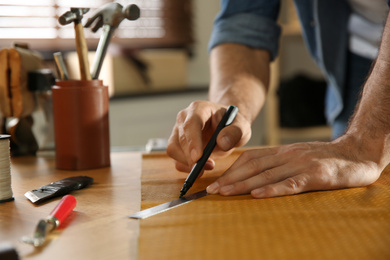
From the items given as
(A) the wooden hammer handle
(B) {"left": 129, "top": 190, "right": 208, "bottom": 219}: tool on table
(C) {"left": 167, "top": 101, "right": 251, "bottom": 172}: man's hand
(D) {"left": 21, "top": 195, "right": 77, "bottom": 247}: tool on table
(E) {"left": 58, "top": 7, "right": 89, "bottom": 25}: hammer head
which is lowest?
(B) {"left": 129, "top": 190, "right": 208, "bottom": 219}: tool on table

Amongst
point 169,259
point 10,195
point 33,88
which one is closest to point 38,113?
point 33,88

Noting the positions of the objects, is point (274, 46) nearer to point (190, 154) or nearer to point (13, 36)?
point (190, 154)

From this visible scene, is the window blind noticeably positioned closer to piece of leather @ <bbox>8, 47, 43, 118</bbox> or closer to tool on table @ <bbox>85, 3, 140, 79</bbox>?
piece of leather @ <bbox>8, 47, 43, 118</bbox>

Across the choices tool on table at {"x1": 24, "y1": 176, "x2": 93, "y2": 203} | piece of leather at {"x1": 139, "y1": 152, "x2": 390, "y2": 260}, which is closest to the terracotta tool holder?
tool on table at {"x1": 24, "y1": 176, "x2": 93, "y2": 203}

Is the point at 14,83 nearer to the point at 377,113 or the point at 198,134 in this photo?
the point at 198,134

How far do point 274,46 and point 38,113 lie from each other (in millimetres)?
662

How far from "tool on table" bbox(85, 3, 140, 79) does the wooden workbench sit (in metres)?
0.29

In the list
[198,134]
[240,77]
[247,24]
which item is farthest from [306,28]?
[198,134]

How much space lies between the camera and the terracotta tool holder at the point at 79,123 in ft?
2.84

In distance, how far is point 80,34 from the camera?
87 cm

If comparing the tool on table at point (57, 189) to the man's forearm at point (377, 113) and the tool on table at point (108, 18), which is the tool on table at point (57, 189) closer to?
the tool on table at point (108, 18)

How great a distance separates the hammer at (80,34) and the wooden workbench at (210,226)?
0.86 ft

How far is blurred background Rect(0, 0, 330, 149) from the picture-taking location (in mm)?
2119

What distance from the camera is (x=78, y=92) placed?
0.87m
